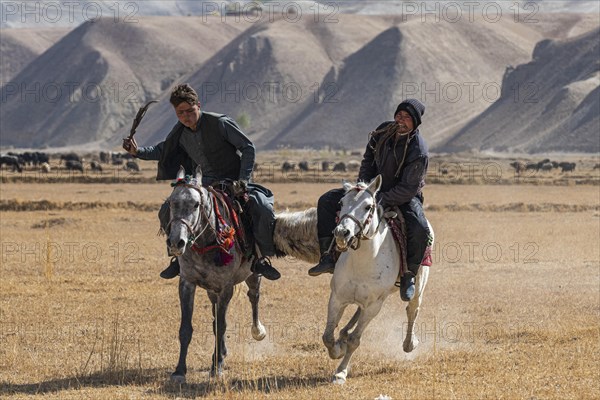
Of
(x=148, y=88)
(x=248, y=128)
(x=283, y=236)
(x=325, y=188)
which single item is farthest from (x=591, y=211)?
(x=148, y=88)

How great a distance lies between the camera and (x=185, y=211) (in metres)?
9.48

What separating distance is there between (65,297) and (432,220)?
59.1 ft

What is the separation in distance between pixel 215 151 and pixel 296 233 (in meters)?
1.29

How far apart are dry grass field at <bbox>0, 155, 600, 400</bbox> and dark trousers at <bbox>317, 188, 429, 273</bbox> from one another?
117cm

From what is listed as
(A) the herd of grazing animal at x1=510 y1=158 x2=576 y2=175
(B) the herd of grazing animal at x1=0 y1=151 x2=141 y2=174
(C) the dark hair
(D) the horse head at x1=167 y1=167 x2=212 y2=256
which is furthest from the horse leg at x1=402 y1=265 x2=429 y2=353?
(A) the herd of grazing animal at x1=510 y1=158 x2=576 y2=175

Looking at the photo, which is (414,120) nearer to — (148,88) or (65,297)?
(65,297)

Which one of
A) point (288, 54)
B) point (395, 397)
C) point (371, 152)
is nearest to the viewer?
point (395, 397)

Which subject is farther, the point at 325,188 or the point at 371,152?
the point at 325,188

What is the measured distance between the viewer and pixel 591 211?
3597 cm

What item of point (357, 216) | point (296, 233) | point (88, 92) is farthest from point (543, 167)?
point (88, 92)

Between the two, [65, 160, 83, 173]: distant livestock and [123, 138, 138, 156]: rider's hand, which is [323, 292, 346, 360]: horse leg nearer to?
[123, 138, 138, 156]: rider's hand

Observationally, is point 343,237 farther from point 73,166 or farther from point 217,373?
point 73,166

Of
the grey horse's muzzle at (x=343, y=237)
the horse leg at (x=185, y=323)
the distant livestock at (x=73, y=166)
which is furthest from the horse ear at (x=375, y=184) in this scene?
the distant livestock at (x=73, y=166)

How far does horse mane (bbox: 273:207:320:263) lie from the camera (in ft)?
37.0
